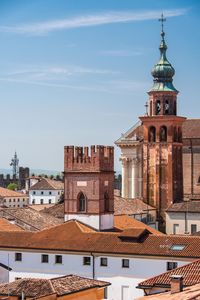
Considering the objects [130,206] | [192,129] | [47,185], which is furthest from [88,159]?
[47,185]

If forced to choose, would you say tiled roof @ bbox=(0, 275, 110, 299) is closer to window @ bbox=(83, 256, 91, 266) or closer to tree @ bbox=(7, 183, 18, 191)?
window @ bbox=(83, 256, 91, 266)

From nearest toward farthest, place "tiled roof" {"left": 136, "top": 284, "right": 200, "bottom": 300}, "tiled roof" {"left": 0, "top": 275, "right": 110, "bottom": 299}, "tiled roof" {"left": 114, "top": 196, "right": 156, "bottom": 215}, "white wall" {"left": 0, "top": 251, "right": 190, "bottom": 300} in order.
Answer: "tiled roof" {"left": 136, "top": 284, "right": 200, "bottom": 300} → "tiled roof" {"left": 0, "top": 275, "right": 110, "bottom": 299} → "white wall" {"left": 0, "top": 251, "right": 190, "bottom": 300} → "tiled roof" {"left": 114, "top": 196, "right": 156, "bottom": 215}

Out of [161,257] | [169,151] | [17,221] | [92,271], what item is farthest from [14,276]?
[169,151]

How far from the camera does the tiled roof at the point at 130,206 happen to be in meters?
65.1

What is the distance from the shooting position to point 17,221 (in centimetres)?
5503

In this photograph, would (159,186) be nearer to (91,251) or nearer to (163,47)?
(163,47)

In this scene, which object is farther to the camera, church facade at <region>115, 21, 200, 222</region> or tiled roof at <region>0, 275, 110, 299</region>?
church facade at <region>115, 21, 200, 222</region>

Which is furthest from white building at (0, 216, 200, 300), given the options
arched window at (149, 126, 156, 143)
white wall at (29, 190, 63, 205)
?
white wall at (29, 190, 63, 205)

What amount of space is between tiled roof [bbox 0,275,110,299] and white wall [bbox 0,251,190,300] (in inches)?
335

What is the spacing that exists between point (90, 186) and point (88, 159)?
1.72 meters

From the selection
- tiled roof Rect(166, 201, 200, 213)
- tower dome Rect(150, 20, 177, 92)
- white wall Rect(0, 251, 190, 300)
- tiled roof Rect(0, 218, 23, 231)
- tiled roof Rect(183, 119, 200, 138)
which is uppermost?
tower dome Rect(150, 20, 177, 92)

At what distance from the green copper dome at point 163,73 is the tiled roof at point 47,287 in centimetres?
4180

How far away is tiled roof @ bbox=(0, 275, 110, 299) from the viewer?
30.0 m

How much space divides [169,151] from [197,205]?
6.87 m
